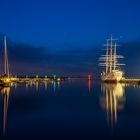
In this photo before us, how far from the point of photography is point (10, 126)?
59.2ft

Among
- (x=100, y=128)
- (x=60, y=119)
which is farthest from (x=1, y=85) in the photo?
(x=100, y=128)

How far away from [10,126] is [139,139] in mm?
7299

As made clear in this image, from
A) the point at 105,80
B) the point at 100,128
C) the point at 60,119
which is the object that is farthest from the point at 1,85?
the point at 105,80

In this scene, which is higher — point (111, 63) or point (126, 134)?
point (111, 63)

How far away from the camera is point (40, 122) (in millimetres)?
19953

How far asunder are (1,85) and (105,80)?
6524cm

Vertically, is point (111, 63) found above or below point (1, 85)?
above

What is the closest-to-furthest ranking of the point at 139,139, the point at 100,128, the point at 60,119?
the point at 139,139 → the point at 100,128 → the point at 60,119

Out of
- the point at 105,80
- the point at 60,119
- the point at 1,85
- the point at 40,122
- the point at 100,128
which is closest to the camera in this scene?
the point at 100,128

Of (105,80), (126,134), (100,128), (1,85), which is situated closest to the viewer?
(126,134)

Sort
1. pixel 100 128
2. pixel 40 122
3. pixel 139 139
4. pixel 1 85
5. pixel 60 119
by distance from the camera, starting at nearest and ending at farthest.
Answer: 1. pixel 139 139
2. pixel 100 128
3. pixel 40 122
4. pixel 60 119
5. pixel 1 85

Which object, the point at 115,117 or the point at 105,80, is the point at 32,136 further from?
the point at 105,80

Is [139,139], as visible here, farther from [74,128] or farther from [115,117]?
[115,117]

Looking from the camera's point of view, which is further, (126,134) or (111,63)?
(111,63)
